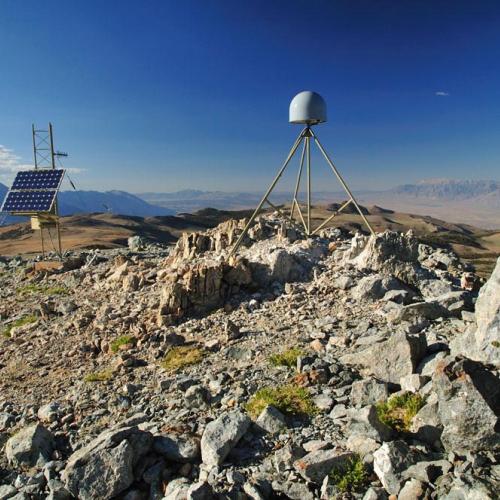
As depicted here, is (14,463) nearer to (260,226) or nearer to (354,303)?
(354,303)

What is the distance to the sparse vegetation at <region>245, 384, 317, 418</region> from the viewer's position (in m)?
8.44

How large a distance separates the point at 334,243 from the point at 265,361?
869 centimetres

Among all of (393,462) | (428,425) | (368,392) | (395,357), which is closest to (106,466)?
(393,462)

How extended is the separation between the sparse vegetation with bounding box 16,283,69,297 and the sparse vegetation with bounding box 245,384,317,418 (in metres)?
15.5

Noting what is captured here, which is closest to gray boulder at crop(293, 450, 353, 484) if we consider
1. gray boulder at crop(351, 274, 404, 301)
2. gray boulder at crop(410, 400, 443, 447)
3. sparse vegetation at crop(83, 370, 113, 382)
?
gray boulder at crop(410, 400, 443, 447)

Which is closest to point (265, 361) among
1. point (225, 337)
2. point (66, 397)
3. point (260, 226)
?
point (225, 337)

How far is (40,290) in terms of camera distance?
74.9ft

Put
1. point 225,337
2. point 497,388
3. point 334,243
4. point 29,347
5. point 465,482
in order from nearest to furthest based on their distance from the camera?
point 465,482
point 497,388
point 225,337
point 29,347
point 334,243

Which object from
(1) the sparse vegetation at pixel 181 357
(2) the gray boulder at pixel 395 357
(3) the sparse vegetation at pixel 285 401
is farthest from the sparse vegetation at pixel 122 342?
(2) the gray boulder at pixel 395 357

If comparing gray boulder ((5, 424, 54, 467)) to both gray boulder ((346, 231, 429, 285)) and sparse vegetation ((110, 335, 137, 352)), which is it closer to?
sparse vegetation ((110, 335, 137, 352))

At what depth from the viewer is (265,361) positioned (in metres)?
10.8

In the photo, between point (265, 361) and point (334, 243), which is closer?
point (265, 361)

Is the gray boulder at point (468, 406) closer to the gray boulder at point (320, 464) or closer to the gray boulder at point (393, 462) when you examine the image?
the gray boulder at point (393, 462)

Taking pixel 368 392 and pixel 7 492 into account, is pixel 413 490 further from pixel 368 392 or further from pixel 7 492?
pixel 7 492
